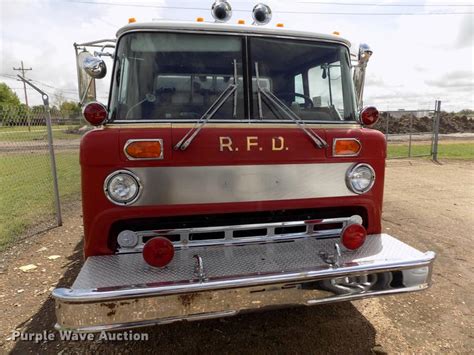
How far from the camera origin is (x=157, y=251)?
2.24 m

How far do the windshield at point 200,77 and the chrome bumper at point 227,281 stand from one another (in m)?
1.04

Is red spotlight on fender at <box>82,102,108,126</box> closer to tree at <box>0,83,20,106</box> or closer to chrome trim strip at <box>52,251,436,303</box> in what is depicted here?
chrome trim strip at <box>52,251,436,303</box>

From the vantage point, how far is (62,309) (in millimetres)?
2031

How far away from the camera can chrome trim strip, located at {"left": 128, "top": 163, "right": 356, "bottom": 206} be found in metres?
2.44

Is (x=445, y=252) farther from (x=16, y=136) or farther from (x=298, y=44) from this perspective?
(x=16, y=136)

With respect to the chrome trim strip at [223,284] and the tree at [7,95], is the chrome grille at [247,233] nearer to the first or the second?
the chrome trim strip at [223,284]

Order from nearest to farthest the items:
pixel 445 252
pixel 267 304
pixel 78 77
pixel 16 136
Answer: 1. pixel 267 304
2. pixel 78 77
3. pixel 445 252
4. pixel 16 136

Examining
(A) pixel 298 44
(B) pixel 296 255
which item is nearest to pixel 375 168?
(B) pixel 296 255

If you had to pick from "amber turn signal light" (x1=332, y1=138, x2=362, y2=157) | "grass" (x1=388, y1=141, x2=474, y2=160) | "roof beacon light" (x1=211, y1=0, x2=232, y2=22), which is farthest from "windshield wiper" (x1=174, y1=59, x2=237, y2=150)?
"grass" (x1=388, y1=141, x2=474, y2=160)

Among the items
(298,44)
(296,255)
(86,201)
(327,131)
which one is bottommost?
(296,255)

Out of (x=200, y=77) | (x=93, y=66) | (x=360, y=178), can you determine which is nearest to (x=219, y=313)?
(x=360, y=178)

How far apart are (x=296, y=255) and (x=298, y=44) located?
1.77m

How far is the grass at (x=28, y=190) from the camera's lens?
5.84 metres

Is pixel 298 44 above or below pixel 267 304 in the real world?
above
